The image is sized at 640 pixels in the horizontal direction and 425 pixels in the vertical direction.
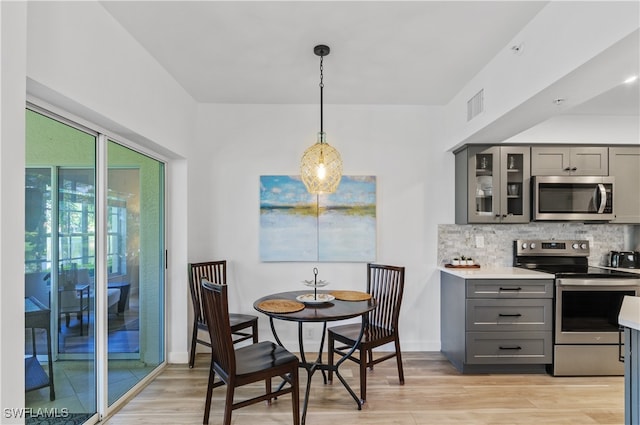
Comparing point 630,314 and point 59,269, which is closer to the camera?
point 630,314

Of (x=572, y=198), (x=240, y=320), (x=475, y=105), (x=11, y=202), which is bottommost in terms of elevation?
(x=240, y=320)

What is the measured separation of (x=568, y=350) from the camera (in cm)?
322

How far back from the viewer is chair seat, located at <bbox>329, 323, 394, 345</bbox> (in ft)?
9.46

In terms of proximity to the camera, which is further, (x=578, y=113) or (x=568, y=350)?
(x=578, y=113)

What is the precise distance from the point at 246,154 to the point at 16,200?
2.71 meters

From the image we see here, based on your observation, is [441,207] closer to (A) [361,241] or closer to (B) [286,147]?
(A) [361,241]

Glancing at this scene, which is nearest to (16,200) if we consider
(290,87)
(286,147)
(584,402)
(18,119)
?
(18,119)

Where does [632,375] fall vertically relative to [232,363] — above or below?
above

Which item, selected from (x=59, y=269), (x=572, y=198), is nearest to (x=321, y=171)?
(x=59, y=269)

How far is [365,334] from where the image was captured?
2.97m

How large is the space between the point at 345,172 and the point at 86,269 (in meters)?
2.49

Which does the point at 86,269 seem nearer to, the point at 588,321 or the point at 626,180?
the point at 588,321

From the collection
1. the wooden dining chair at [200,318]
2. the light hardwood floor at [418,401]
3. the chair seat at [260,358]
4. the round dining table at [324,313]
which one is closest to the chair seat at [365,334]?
the round dining table at [324,313]

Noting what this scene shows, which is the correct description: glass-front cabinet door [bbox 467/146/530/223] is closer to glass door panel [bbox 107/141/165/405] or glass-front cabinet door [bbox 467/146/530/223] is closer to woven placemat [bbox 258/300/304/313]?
woven placemat [bbox 258/300/304/313]
